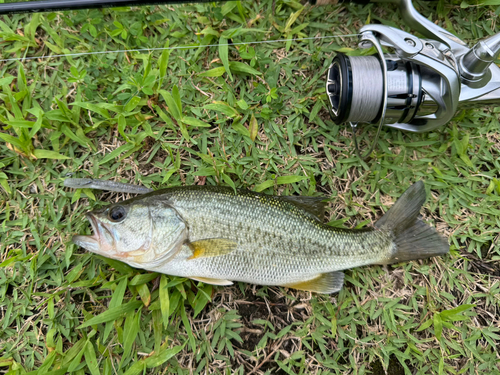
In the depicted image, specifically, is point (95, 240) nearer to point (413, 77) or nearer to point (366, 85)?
point (366, 85)

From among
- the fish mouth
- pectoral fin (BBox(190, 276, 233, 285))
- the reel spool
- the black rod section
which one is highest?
the black rod section

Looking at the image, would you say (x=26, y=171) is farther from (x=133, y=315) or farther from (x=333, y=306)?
(x=333, y=306)

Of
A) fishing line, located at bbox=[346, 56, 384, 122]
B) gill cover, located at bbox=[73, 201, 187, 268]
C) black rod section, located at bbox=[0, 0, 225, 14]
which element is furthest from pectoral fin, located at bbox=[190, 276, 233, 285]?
black rod section, located at bbox=[0, 0, 225, 14]

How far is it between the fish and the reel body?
751mm

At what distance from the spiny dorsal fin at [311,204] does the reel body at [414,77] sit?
779 millimetres

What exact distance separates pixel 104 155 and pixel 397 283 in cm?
317

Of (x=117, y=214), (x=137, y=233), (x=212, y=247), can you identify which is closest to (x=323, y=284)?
(x=212, y=247)

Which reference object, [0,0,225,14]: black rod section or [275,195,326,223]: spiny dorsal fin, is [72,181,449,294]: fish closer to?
[275,195,326,223]: spiny dorsal fin

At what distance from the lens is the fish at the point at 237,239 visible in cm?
257

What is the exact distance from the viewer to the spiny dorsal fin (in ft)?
9.39

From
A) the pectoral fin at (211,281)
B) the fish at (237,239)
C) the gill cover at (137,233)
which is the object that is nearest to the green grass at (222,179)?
the pectoral fin at (211,281)

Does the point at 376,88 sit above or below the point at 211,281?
above

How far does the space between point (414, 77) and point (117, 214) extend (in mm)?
2719

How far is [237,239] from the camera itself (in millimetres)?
2609
